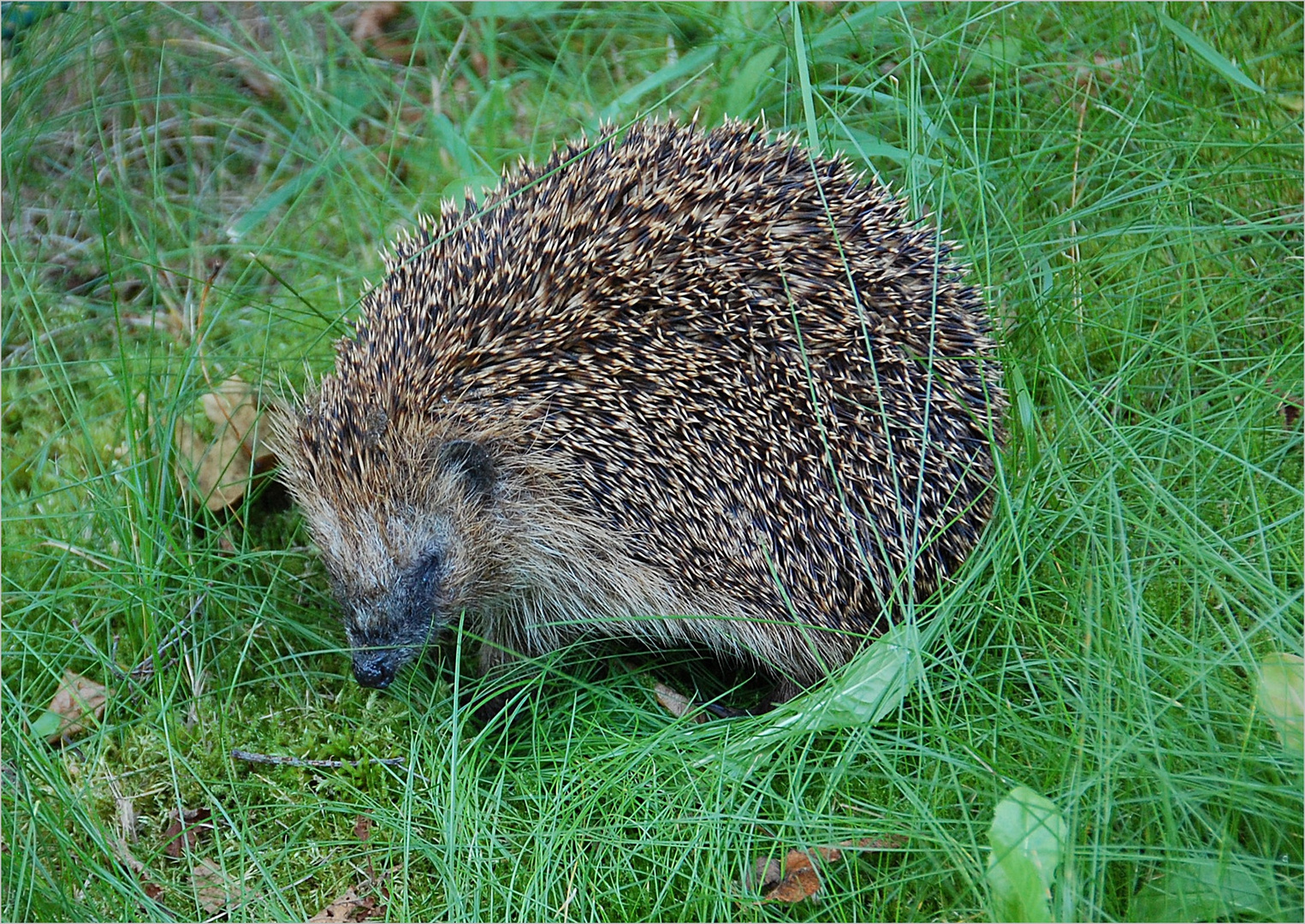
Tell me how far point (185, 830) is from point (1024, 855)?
2.53 m

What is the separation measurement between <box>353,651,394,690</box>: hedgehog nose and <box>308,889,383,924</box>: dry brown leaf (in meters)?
0.65

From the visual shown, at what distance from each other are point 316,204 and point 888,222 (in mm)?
3003

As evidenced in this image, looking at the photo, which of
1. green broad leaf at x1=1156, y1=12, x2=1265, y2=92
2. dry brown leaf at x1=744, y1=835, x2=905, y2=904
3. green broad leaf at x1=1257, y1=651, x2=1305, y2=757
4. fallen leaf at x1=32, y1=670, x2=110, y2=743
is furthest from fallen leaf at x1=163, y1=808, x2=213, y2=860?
green broad leaf at x1=1156, y1=12, x2=1265, y2=92

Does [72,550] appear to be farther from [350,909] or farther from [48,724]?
[350,909]

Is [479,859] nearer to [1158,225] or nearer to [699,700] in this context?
[699,700]

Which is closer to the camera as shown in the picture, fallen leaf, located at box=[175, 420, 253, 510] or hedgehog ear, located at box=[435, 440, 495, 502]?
hedgehog ear, located at box=[435, 440, 495, 502]

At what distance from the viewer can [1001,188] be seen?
15.2ft

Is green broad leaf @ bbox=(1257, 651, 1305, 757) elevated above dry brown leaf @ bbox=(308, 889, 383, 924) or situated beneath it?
situated beneath

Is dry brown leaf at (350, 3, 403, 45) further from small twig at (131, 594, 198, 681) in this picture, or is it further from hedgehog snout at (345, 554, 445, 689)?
hedgehog snout at (345, 554, 445, 689)

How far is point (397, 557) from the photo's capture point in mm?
3846

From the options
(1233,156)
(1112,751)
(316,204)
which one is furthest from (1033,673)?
(316,204)

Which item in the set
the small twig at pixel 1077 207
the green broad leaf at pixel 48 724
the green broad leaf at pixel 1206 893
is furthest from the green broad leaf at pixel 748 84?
the green broad leaf at pixel 48 724

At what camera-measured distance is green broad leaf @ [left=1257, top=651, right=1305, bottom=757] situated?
303 cm

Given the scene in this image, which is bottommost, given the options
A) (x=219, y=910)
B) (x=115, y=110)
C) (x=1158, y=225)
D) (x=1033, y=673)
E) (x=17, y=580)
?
(x=1033, y=673)
